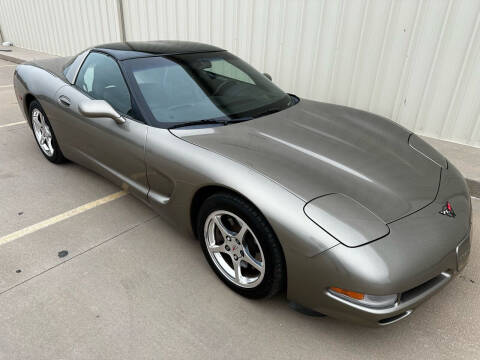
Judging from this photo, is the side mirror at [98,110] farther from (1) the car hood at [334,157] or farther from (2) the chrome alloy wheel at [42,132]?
(2) the chrome alloy wheel at [42,132]

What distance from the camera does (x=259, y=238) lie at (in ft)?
6.36

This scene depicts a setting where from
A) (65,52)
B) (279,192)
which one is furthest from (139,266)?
(65,52)

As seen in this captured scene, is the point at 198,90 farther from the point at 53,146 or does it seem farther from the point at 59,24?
the point at 59,24

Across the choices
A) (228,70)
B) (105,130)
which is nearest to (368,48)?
(228,70)

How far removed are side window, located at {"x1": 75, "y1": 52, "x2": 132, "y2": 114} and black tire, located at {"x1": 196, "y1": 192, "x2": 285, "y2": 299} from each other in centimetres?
114

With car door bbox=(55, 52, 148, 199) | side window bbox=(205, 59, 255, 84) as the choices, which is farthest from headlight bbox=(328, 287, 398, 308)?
side window bbox=(205, 59, 255, 84)

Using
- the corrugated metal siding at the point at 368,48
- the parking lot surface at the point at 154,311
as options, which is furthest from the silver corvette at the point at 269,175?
the corrugated metal siding at the point at 368,48

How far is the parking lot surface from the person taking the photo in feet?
6.28

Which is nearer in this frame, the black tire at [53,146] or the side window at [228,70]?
the side window at [228,70]

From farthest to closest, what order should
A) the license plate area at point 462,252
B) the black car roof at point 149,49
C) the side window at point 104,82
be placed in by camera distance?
the black car roof at point 149,49
the side window at point 104,82
the license plate area at point 462,252

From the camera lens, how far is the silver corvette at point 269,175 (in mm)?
1707

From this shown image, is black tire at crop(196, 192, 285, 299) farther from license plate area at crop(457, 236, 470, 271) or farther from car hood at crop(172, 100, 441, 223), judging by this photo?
license plate area at crop(457, 236, 470, 271)

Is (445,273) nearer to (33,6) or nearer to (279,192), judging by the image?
(279,192)

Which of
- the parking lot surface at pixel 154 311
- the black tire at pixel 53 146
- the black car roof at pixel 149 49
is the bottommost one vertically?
the parking lot surface at pixel 154 311
